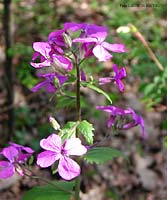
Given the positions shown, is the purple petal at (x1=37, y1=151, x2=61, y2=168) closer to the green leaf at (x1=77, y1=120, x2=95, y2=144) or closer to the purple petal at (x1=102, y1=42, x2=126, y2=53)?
the green leaf at (x1=77, y1=120, x2=95, y2=144)

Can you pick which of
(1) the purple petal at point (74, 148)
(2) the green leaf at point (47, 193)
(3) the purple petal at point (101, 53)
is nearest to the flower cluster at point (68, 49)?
(3) the purple petal at point (101, 53)

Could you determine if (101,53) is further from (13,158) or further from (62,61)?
(13,158)

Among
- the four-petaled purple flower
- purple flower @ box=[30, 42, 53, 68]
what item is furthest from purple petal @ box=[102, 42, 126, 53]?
the four-petaled purple flower

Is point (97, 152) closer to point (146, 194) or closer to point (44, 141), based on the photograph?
point (44, 141)

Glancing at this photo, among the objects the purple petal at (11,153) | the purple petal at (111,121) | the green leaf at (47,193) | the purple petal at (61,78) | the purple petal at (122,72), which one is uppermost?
the purple petal at (122,72)

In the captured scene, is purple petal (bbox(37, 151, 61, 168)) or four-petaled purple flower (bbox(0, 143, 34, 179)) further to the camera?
four-petaled purple flower (bbox(0, 143, 34, 179))

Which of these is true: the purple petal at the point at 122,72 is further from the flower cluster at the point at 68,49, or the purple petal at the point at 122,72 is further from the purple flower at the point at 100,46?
the purple flower at the point at 100,46
